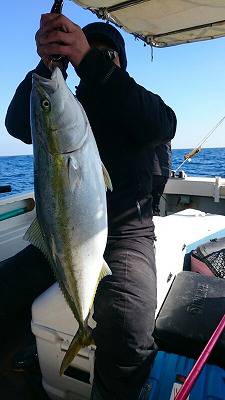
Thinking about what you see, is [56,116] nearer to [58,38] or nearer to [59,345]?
[58,38]

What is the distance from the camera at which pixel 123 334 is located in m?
1.91

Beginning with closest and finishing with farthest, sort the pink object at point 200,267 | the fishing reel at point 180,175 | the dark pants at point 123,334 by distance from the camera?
the dark pants at point 123,334 < the pink object at point 200,267 < the fishing reel at point 180,175

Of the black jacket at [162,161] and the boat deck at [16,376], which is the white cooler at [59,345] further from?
the black jacket at [162,161]

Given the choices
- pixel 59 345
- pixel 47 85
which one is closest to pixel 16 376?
pixel 59 345

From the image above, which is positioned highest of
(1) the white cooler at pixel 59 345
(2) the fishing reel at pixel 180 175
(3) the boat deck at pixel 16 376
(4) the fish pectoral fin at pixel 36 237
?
(4) the fish pectoral fin at pixel 36 237

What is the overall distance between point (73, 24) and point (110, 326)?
1519mm

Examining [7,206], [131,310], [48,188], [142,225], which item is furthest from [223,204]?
[48,188]

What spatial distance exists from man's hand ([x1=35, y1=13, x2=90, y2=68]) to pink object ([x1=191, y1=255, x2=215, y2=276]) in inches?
91.5

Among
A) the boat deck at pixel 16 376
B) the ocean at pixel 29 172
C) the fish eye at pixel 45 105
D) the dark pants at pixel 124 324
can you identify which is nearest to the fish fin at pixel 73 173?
the fish eye at pixel 45 105

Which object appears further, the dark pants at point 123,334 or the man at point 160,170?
the man at point 160,170

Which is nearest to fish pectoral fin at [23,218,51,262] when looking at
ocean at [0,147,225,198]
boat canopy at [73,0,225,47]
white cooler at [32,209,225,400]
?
white cooler at [32,209,225,400]

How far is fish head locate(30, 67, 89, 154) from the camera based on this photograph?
1492mm

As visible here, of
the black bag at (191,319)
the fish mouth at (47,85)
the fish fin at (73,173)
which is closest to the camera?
the fish mouth at (47,85)

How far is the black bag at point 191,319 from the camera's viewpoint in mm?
2146
